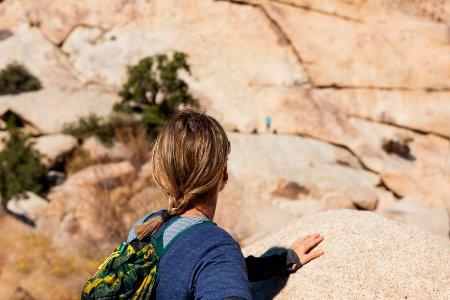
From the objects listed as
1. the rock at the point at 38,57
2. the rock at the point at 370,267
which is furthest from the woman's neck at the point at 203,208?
the rock at the point at 38,57

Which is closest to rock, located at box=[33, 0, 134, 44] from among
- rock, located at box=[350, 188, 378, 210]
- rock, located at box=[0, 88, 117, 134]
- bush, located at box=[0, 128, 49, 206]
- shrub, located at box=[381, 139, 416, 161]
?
rock, located at box=[0, 88, 117, 134]

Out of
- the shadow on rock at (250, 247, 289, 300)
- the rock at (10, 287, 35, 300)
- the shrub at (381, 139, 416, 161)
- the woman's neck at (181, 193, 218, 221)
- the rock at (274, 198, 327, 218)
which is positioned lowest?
the shrub at (381, 139, 416, 161)

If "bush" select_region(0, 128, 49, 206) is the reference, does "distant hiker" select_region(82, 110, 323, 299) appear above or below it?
above

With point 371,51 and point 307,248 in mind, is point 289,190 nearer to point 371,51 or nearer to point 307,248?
point 371,51

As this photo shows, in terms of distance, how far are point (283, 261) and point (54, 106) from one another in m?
16.0

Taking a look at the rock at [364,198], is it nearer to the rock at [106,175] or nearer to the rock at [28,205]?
the rock at [106,175]

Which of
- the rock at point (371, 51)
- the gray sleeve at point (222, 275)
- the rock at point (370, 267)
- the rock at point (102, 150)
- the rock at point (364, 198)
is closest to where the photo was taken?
the gray sleeve at point (222, 275)

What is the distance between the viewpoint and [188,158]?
1503 millimetres

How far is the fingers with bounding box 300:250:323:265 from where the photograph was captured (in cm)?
203

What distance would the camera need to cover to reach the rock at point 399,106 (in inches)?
760

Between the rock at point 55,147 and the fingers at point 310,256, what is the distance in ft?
44.5

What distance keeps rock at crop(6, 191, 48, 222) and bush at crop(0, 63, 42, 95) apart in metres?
6.23

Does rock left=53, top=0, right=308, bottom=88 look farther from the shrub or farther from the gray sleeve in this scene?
the gray sleeve

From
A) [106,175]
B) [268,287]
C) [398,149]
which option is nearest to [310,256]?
[268,287]
